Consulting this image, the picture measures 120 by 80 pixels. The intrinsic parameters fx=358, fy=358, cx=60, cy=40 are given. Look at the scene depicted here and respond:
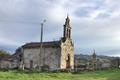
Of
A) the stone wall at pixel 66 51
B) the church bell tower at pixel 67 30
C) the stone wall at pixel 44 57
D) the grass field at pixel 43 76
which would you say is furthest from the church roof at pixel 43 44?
the grass field at pixel 43 76

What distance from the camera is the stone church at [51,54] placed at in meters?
75.1

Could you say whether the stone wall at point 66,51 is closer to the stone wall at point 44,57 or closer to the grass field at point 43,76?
the stone wall at point 44,57

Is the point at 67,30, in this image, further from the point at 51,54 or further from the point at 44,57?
the point at 44,57

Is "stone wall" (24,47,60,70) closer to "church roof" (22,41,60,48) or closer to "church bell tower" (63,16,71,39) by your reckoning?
"church roof" (22,41,60,48)

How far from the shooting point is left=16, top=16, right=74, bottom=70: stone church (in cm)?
7512

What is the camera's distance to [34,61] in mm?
77750

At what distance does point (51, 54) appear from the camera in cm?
7556

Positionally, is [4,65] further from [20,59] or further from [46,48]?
[46,48]

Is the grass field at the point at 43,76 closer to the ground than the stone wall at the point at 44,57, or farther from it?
closer to the ground

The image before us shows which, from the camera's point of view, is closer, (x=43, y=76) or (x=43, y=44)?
(x=43, y=76)

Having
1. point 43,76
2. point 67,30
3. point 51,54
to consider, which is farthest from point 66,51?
point 43,76

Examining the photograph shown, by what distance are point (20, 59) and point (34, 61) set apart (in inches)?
166

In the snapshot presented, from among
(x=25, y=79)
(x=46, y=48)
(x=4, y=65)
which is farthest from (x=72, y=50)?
(x=25, y=79)

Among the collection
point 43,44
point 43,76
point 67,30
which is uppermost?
point 67,30
